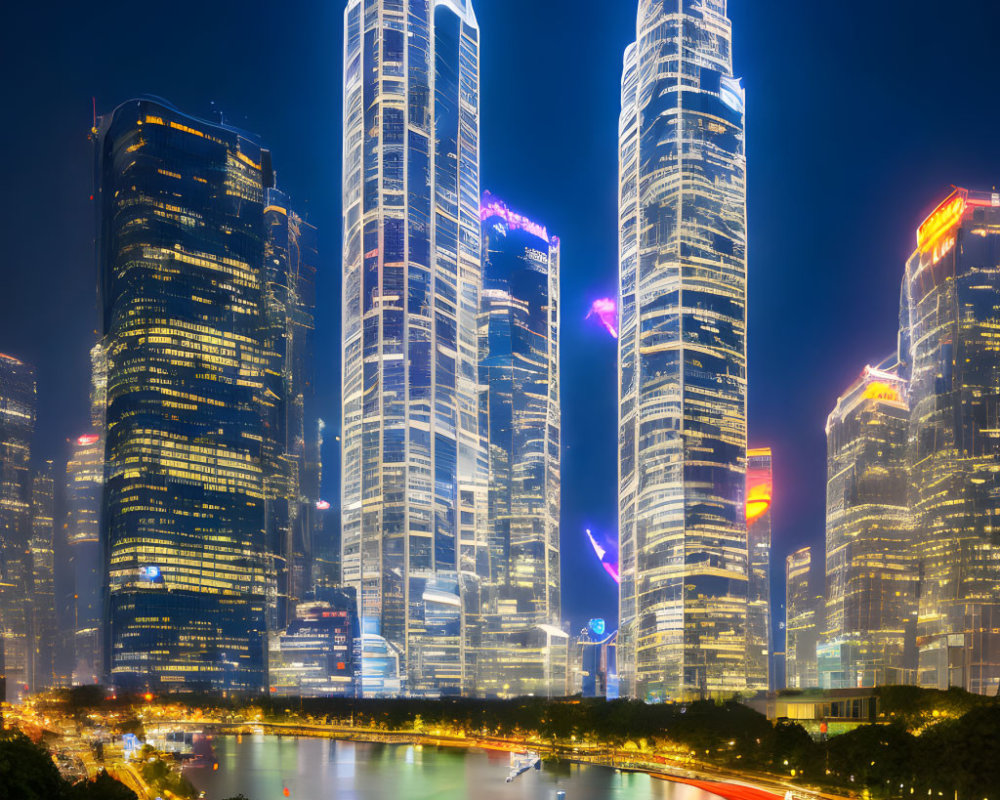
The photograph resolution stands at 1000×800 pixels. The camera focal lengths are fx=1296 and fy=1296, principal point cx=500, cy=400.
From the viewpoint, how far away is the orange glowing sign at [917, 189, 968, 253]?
7259 inches

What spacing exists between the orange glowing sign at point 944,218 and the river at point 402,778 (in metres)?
94.9

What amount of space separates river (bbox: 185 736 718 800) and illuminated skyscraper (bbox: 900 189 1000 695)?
6503 centimetres

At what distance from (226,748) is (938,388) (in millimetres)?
114579

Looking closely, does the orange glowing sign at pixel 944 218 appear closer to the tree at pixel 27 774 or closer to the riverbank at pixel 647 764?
the riverbank at pixel 647 764

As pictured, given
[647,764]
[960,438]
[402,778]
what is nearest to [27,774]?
[402,778]

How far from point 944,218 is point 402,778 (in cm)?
11447

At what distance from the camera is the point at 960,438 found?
18612 centimetres

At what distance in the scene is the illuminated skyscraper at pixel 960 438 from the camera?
18088 cm

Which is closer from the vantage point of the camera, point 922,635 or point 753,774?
point 753,774

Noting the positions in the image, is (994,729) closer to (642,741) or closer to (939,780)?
(939,780)

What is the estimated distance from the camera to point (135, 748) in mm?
145125

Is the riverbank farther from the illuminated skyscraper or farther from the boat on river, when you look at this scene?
the illuminated skyscraper

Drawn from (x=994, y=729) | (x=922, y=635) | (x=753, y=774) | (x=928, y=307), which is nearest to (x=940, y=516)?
(x=922, y=635)

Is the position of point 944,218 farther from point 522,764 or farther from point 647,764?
point 522,764
